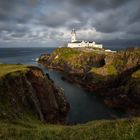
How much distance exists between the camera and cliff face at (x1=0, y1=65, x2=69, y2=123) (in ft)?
117

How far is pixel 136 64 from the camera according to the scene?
101000 mm

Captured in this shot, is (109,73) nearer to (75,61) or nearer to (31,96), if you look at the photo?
(75,61)

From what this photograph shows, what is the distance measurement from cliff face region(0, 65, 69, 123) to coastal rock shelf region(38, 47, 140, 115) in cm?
2698

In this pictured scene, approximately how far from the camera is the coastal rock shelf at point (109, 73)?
7344 centimetres

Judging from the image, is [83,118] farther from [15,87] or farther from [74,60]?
[74,60]

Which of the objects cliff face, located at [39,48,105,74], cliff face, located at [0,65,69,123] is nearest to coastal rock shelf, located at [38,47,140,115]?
cliff face, located at [39,48,105,74]

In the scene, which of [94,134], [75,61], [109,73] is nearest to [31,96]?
[94,134]

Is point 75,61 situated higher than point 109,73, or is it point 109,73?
point 75,61

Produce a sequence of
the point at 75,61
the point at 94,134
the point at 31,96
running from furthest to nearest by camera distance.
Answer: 1. the point at 75,61
2. the point at 31,96
3. the point at 94,134

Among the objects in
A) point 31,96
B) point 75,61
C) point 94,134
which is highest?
point 94,134

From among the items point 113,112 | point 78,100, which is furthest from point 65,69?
point 113,112

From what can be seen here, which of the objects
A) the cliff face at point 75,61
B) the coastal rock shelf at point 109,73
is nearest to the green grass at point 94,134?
the coastal rock shelf at point 109,73

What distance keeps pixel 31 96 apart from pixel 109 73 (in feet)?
214

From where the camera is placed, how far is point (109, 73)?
101875mm
